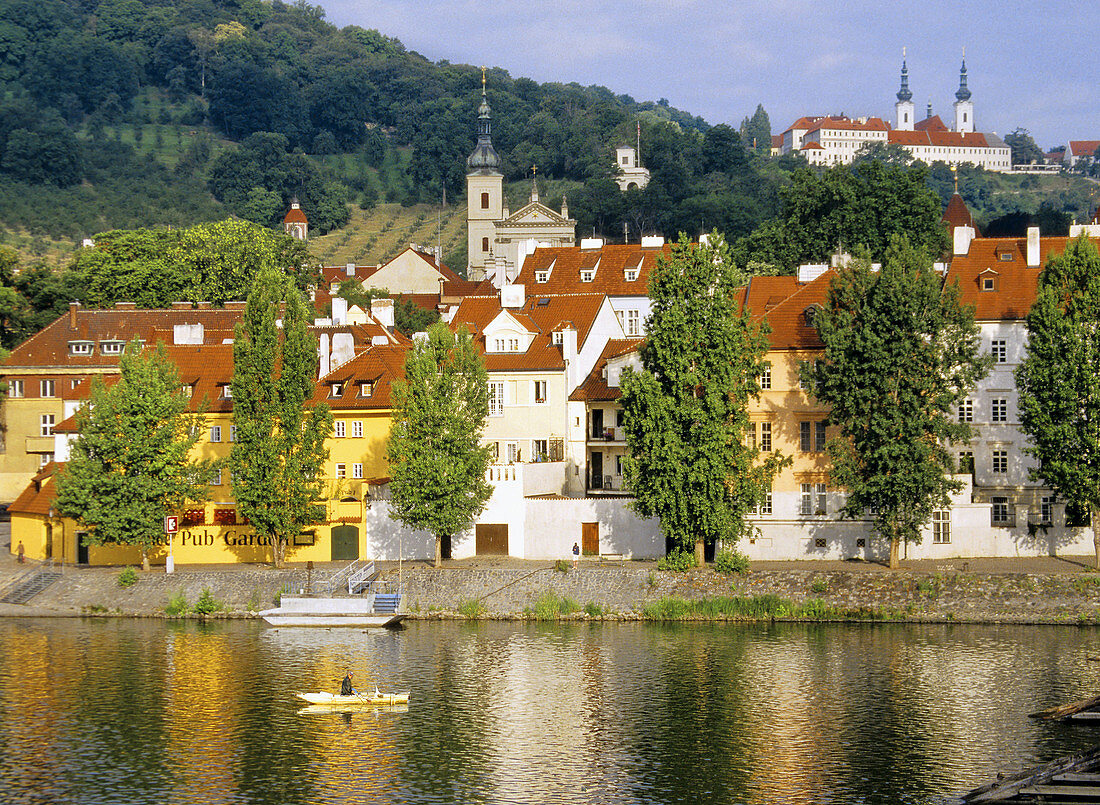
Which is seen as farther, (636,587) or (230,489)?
(230,489)

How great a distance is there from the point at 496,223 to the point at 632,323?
67.1 metres

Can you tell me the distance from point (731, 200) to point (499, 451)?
11952 cm

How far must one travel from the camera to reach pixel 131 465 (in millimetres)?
74750

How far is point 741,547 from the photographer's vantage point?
74.1m

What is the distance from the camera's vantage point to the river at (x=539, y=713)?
4462cm

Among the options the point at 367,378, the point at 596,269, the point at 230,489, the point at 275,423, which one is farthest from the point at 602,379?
the point at 596,269

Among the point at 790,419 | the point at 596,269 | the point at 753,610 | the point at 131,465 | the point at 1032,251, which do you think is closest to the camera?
the point at 753,610

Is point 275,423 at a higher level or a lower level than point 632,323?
lower

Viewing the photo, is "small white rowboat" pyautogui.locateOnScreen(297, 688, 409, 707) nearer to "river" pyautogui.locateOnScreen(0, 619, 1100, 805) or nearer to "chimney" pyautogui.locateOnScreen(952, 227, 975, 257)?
"river" pyautogui.locateOnScreen(0, 619, 1100, 805)

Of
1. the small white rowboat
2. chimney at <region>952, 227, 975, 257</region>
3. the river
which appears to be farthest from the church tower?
the small white rowboat

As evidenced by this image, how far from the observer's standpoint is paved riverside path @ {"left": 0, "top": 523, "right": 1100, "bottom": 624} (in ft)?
218

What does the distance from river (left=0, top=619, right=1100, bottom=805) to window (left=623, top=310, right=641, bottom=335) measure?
128ft

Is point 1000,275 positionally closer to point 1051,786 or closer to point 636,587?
point 636,587

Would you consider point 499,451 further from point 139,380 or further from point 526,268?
point 526,268
